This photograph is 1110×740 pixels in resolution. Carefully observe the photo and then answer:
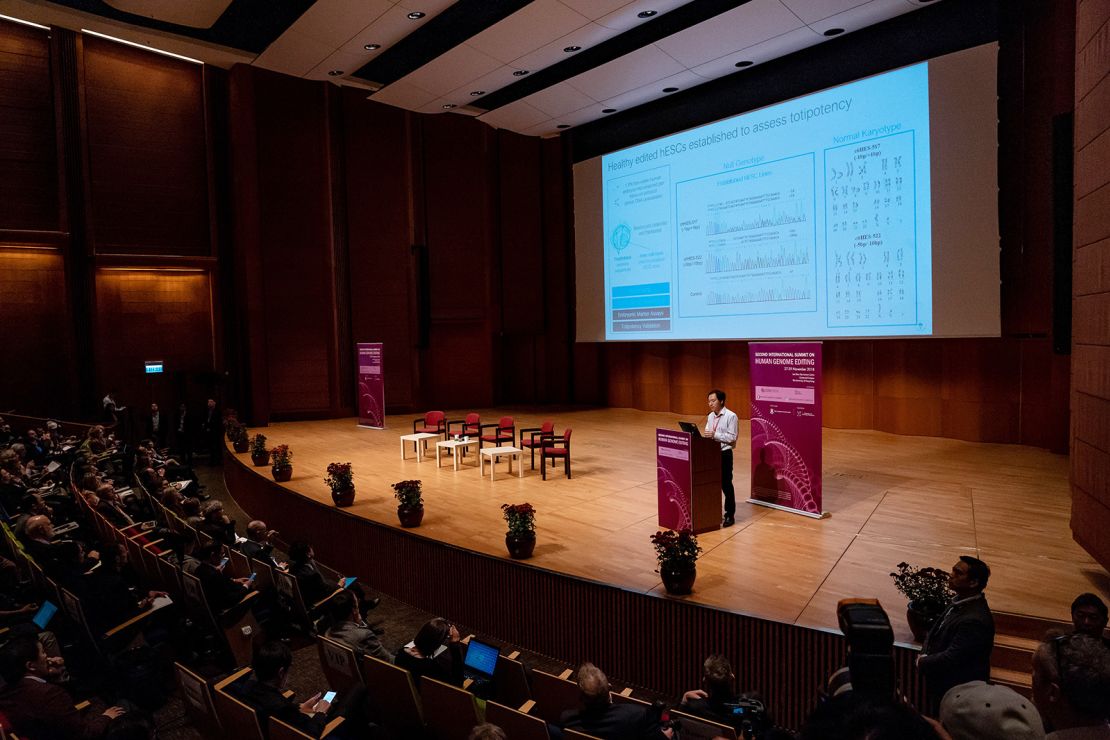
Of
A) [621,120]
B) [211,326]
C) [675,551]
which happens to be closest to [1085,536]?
[675,551]

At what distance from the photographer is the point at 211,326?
12594mm

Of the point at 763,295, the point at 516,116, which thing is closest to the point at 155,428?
the point at 516,116

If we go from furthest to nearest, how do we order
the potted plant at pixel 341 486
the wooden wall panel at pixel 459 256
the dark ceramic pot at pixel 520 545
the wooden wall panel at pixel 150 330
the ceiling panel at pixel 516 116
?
the wooden wall panel at pixel 459 256 → the ceiling panel at pixel 516 116 → the wooden wall panel at pixel 150 330 → the potted plant at pixel 341 486 → the dark ceramic pot at pixel 520 545

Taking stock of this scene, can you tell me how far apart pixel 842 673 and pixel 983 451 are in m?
7.43

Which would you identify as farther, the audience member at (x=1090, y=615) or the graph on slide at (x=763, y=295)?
the graph on slide at (x=763, y=295)

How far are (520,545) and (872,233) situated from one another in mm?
6355

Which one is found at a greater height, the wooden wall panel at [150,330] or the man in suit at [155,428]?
the wooden wall panel at [150,330]

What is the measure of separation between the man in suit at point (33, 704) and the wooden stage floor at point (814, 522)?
269cm

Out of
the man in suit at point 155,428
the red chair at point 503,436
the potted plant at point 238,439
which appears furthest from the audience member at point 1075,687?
the man in suit at point 155,428

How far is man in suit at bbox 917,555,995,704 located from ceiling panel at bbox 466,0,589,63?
27.3ft

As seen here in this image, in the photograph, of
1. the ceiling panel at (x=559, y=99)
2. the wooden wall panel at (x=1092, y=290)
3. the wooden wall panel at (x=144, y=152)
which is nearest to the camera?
the wooden wall panel at (x=1092, y=290)

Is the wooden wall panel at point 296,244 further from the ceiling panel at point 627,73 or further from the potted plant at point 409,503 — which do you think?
the potted plant at point 409,503

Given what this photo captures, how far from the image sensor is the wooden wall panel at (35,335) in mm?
10664

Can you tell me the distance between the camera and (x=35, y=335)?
10844 millimetres
